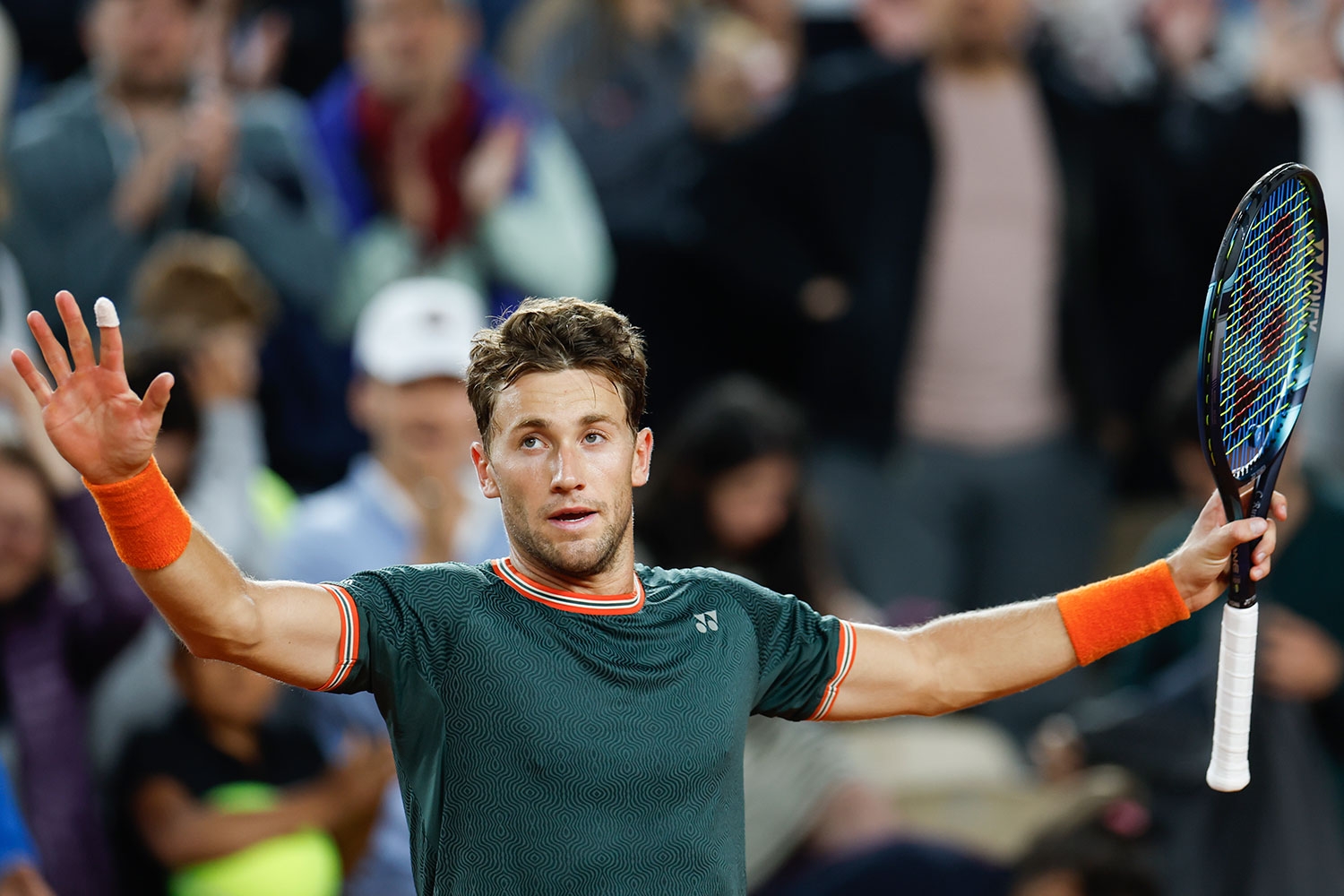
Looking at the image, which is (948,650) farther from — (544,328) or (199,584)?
(199,584)

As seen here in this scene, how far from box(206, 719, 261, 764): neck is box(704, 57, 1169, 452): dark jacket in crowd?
245 cm

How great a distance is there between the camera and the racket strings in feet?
10.1

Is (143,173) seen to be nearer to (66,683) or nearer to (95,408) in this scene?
(66,683)

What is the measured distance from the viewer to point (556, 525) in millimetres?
2736

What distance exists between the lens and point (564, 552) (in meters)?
2.73

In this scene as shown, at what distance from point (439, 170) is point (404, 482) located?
152 cm

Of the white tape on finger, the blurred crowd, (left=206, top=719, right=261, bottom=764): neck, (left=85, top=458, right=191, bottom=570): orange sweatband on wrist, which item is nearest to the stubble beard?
(left=85, top=458, right=191, bottom=570): orange sweatband on wrist

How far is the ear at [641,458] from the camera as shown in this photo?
2.87 m

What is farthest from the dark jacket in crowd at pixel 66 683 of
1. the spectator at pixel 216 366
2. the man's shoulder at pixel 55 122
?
the man's shoulder at pixel 55 122

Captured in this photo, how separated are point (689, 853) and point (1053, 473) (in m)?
3.99

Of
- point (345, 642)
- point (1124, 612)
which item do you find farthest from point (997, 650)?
point (345, 642)

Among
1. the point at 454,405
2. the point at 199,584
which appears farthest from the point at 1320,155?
the point at 199,584

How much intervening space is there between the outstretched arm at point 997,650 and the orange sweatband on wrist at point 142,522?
3.55 feet

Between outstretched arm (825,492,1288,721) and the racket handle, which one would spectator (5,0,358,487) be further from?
the racket handle
